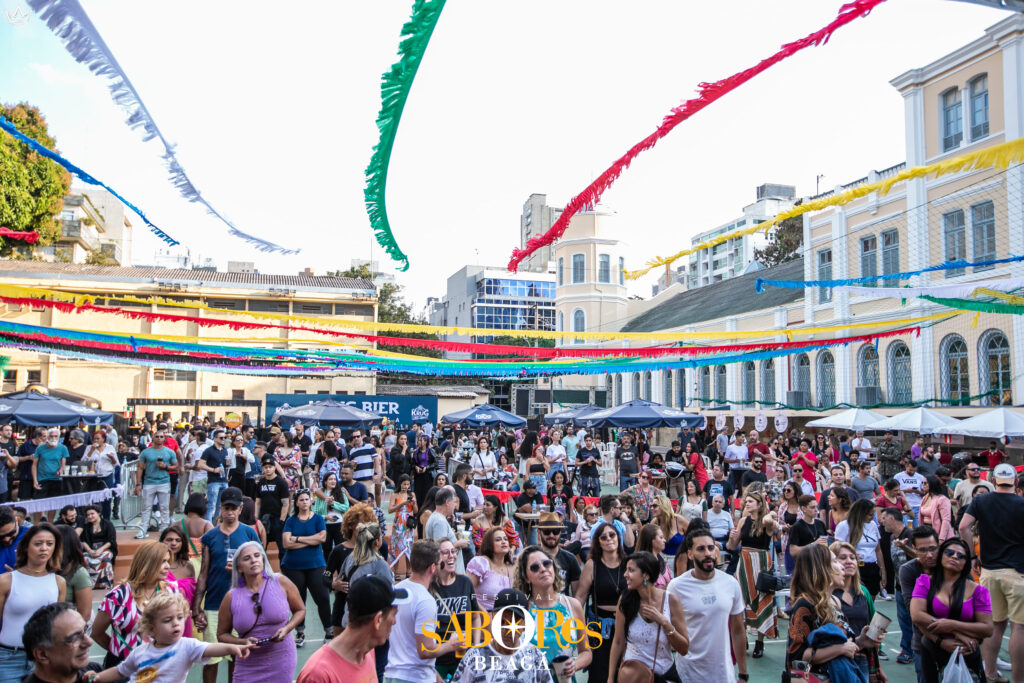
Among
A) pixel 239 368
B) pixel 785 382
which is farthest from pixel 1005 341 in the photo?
pixel 239 368

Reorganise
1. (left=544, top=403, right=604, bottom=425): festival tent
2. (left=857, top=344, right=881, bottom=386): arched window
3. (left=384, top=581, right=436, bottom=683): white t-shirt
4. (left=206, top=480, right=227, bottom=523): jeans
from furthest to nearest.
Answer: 1. (left=857, top=344, right=881, bottom=386): arched window
2. (left=544, top=403, right=604, bottom=425): festival tent
3. (left=206, top=480, right=227, bottom=523): jeans
4. (left=384, top=581, right=436, bottom=683): white t-shirt

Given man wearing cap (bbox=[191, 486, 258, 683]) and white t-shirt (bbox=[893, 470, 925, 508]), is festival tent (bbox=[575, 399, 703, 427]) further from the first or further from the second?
man wearing cap (bbox=[191, 486, 258, 683])

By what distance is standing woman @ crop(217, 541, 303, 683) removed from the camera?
460 cm

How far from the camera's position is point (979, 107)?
21625mm

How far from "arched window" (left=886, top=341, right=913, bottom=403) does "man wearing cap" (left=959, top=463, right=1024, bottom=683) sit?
802 inches

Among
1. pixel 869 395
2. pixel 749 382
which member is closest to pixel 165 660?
pixel 869 395

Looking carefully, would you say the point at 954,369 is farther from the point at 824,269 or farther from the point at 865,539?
the point at 865,539

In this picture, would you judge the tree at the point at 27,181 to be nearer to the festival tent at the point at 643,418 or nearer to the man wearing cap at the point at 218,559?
the man wearing cap at the point at 218,559

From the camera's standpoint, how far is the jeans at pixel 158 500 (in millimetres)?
11477

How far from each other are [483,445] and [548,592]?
882cm

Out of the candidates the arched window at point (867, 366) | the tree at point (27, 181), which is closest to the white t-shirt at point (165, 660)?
the tree at point (27, 181)

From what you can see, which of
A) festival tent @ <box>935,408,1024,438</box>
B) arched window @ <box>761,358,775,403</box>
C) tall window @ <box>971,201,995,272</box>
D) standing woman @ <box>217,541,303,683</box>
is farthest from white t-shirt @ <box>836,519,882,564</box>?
arched window @ <box>761,358,775,403</box>

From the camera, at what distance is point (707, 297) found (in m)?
42.2

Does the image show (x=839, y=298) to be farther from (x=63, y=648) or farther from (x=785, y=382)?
(x=63, y=648)
